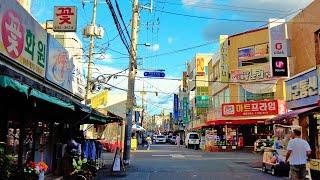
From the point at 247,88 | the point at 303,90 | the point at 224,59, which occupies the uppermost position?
the point at 224,59

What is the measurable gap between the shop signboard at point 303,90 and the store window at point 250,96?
65.7 feet

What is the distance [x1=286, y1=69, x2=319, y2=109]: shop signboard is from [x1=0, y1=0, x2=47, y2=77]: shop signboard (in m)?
13.3

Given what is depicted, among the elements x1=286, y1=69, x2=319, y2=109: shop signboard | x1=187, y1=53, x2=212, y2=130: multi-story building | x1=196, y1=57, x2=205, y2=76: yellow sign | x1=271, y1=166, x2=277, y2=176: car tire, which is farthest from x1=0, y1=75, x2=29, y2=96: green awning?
x1=196, y1=57, x2=205, y2=76: yellow sign

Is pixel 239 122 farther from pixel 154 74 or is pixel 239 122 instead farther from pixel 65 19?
pixel 65 19

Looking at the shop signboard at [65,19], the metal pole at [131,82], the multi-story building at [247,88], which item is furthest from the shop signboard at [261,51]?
the shop signboard at [65,19]

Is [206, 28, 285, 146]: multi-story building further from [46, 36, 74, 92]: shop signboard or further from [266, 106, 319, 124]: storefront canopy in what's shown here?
[46, 36, 74, 92]: shop signboard

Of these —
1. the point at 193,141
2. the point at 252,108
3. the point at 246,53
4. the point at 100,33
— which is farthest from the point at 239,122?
the point at 100,33

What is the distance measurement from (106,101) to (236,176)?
40.6 m

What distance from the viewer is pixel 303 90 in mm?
24031

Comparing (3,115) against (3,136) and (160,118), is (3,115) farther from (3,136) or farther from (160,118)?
(160,118)

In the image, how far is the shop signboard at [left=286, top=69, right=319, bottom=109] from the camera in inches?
880

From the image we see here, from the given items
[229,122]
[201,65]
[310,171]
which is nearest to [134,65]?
[310,171]

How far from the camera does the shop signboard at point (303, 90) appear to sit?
22.4 m

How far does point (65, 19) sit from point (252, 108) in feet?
94.9
